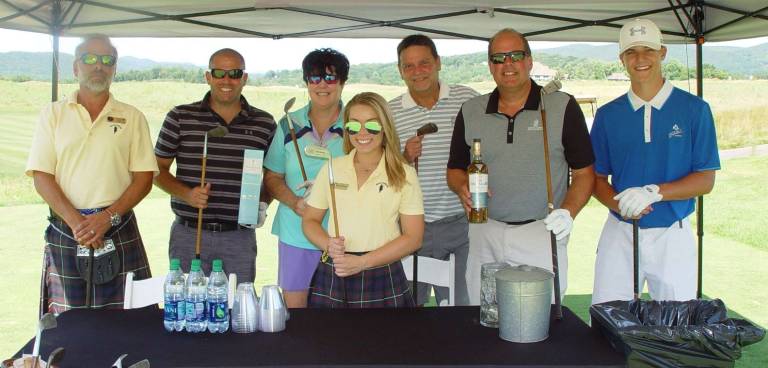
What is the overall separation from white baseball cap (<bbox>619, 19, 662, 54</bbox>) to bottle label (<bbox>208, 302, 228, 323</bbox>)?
200 cm

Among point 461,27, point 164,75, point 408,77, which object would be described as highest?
point 164,75

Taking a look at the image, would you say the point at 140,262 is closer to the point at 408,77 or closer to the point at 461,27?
the point at 408,77

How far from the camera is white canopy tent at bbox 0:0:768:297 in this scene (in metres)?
4.35

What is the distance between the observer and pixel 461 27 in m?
5.00

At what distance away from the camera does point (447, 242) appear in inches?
137

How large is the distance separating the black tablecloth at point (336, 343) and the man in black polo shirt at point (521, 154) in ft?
2.38

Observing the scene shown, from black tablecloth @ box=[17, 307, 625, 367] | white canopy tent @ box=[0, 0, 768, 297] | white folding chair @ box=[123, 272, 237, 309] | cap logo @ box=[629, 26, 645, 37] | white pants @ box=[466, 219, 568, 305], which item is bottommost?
black tablecloth @ box=[17, 307, 625, 367]

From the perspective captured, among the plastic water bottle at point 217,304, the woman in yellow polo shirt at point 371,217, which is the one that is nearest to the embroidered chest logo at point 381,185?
the woman in yellow polo shirt at point 371,217

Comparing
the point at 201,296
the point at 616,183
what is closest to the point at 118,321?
the point at 201,296

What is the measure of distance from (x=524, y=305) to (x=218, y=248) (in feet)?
6.19

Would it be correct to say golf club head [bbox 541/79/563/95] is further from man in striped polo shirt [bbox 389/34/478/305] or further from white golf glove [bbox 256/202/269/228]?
white golf glove [bbox 256/202/269/228]

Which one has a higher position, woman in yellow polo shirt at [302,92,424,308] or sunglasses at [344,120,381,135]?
sunglasses at [344,120,381,135]

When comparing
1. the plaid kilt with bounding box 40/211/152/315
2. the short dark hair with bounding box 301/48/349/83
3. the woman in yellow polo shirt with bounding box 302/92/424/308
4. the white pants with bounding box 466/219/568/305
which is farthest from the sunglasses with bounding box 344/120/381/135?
the plaid kilt with bounding box 40/211/152/315

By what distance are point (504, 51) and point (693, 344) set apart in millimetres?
1495
